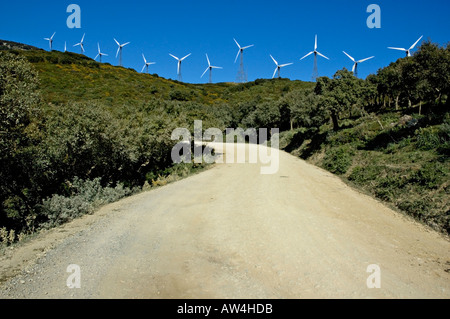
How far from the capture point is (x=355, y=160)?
22969 millimetres

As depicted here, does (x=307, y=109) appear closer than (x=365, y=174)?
No

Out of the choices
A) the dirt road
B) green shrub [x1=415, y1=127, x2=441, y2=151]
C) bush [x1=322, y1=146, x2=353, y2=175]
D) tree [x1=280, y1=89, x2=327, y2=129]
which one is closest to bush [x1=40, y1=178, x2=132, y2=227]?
the dirt road

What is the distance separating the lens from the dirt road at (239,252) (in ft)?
24.1

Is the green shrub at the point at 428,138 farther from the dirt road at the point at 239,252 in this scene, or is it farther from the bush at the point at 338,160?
the dirt road at the point at 239,252

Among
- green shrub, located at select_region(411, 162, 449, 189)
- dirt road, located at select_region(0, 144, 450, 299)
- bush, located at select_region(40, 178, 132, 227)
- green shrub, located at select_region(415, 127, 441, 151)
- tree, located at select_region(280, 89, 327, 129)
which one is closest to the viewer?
dirt road, located at select_region(0, 144, 450, 299)

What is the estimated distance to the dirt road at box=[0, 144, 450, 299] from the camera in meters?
7.36

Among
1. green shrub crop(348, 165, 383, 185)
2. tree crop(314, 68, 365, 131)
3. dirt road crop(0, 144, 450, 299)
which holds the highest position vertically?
tree crop(314, 68, 365, 131)

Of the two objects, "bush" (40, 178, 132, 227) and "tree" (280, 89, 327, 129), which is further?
"tree" (280, 89, 327, 129)

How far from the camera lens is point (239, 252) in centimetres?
945

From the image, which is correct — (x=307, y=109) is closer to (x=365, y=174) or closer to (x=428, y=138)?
(x=428, y=138)

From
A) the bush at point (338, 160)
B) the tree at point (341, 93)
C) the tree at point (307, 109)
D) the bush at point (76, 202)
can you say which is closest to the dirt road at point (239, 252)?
the bush at point (76, 202)

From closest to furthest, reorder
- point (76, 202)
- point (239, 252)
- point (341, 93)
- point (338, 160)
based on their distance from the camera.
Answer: point (239, 252) → point (76, 202) → point (338, 160) → point (341, 93)

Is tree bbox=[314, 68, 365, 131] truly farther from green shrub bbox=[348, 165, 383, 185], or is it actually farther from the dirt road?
the dirt road

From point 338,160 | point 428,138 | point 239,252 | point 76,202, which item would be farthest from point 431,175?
point 76,202
